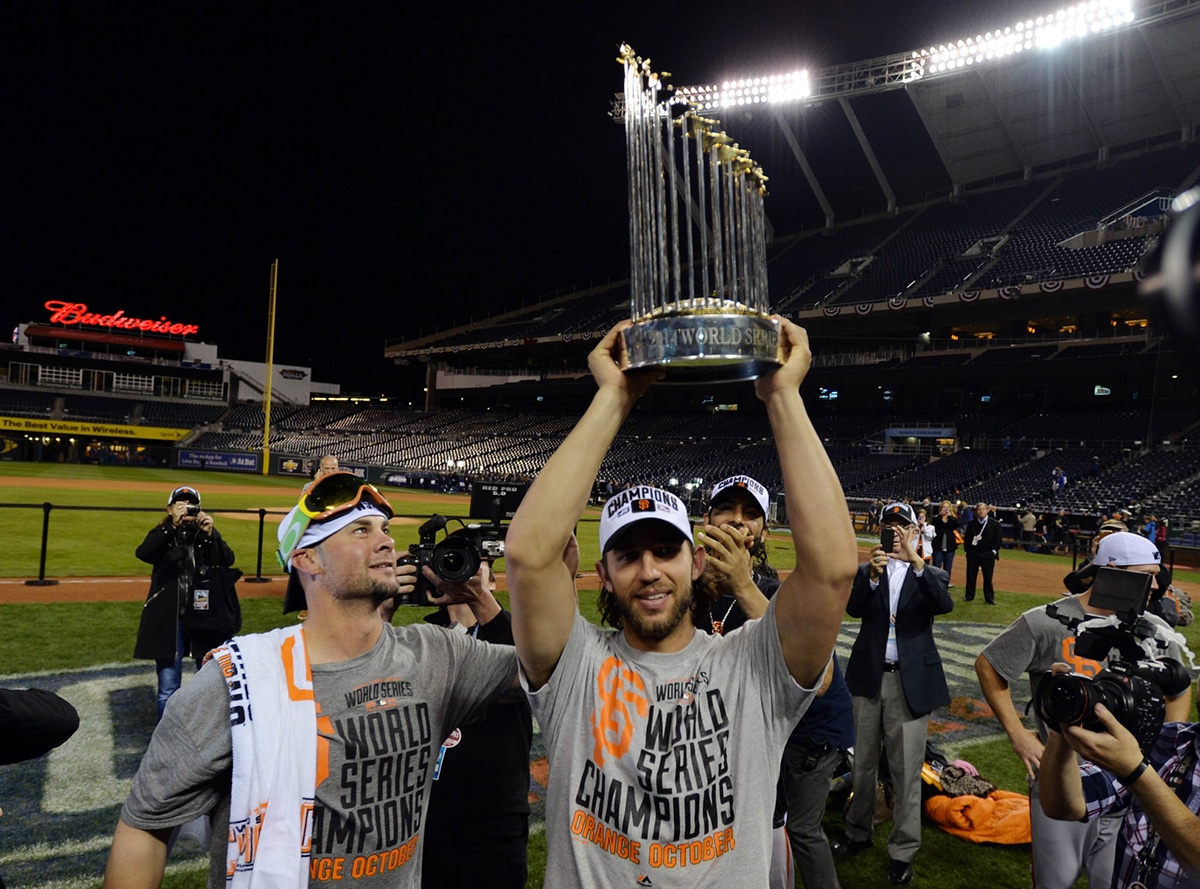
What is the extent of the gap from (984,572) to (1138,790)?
1442 centimetres

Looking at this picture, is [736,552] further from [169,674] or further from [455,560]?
[169,674]

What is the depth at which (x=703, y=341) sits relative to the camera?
6.74ft

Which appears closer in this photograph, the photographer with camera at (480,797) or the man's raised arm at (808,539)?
the man's raised arm at (808,539)

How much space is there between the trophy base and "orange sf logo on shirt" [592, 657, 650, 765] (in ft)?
3.10

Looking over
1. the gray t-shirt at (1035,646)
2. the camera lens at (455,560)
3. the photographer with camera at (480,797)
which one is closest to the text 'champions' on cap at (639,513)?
the camera lens at (455,560)

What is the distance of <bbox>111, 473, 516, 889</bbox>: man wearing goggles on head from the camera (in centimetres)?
210

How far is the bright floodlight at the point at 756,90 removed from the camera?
141ft

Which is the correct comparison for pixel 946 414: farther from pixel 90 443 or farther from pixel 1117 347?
pixel 90 443

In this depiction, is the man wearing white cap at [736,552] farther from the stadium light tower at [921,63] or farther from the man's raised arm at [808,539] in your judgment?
the stadium light tower at [921,63]

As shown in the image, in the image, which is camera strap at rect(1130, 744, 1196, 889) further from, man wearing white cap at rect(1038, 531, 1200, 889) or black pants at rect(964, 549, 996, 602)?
black pants at rect(964, 549, 996, 602)

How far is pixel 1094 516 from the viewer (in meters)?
25.3

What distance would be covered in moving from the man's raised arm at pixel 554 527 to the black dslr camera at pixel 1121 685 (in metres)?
1.36

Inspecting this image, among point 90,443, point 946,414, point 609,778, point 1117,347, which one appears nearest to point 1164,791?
point 609,778

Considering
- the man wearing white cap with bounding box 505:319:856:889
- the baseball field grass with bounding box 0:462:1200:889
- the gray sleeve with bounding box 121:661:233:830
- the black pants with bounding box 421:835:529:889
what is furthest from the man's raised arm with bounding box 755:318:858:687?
the baseball field grass with bounding box 0:462:1200:889
